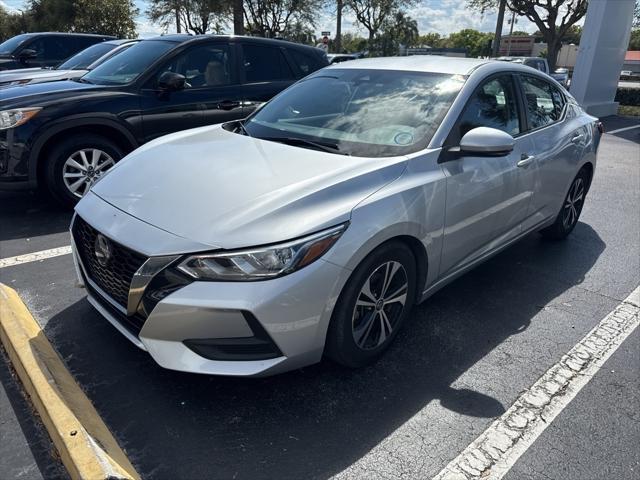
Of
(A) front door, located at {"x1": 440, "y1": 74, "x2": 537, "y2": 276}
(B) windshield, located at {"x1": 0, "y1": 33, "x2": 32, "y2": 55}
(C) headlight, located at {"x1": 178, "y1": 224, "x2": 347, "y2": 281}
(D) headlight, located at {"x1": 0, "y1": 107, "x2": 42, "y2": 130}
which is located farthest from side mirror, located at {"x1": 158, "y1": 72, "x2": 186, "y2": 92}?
(B) windshield, located at {"x1": 0, "y1": 33, "x2": 32, "y2": 55}

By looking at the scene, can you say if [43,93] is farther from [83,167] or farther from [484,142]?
[484,142]

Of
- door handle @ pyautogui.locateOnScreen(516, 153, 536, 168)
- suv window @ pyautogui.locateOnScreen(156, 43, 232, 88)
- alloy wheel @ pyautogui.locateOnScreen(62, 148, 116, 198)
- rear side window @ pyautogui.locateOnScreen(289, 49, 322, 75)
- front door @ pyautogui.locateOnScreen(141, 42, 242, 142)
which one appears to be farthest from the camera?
rear side window @ pyautogui.locateOnScreen(289, 49, 322, 75)

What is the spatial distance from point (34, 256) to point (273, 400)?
108 inches

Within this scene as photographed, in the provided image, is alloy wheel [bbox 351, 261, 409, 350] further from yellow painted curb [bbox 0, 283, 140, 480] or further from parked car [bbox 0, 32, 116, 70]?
parked car [bbox 0, 32, 116, 70]

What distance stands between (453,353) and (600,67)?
1446cm

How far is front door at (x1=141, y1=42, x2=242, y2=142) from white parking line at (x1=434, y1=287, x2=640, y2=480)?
4.40 meters

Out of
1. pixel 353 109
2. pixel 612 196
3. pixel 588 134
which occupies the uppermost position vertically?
pixel 353 109

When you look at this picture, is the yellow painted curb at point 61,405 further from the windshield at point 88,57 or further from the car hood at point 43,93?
the windshield at point 88,57

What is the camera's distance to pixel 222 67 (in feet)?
19.7

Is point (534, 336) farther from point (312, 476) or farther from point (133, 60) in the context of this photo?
point (133, 60)

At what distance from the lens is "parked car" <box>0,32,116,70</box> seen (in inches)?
420

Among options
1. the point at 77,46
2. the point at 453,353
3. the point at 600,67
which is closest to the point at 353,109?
the point at 453,353

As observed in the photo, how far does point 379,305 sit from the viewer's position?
279 cm

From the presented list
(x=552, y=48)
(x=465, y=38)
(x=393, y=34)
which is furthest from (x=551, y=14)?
(x=465, y=38)
